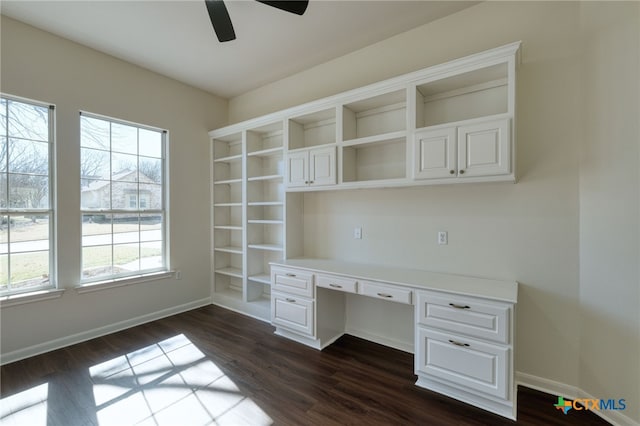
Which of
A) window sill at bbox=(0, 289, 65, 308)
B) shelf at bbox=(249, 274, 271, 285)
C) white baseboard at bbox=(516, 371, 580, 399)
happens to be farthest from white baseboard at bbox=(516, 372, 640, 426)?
window sill at bbox=(0, 289, 65, 308)

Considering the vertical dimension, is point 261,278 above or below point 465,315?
below

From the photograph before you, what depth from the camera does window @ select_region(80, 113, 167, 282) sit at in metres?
3.05

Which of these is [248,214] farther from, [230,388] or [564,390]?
[564,390]

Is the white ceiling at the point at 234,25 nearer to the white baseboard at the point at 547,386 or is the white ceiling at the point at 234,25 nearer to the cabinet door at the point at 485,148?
the cabinet door at the point at 485,148

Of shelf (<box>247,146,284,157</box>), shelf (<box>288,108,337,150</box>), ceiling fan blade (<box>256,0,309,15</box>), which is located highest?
ceiling fan blade (<box>256,0,309,15</box>)

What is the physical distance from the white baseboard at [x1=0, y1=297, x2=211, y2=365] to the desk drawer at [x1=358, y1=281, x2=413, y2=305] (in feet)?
8.97

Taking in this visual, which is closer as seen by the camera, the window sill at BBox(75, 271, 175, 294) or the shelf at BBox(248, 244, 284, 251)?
the window sill at BBox(75, 271, 175, 294)

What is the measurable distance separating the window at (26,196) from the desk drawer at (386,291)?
3181 millimetres

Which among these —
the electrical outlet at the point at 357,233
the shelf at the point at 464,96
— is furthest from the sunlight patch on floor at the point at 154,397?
the shelf at the point at 464,96

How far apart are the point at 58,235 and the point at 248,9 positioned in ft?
9.54

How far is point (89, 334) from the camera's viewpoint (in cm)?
298

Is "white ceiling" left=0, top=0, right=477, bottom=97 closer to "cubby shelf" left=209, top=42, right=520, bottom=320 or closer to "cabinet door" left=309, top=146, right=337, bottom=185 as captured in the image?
"cubby shelf" left=209, top=42, right=520, bottom=320

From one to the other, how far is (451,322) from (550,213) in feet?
3.72

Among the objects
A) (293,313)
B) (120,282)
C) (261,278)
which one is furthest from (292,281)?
(120,282)
